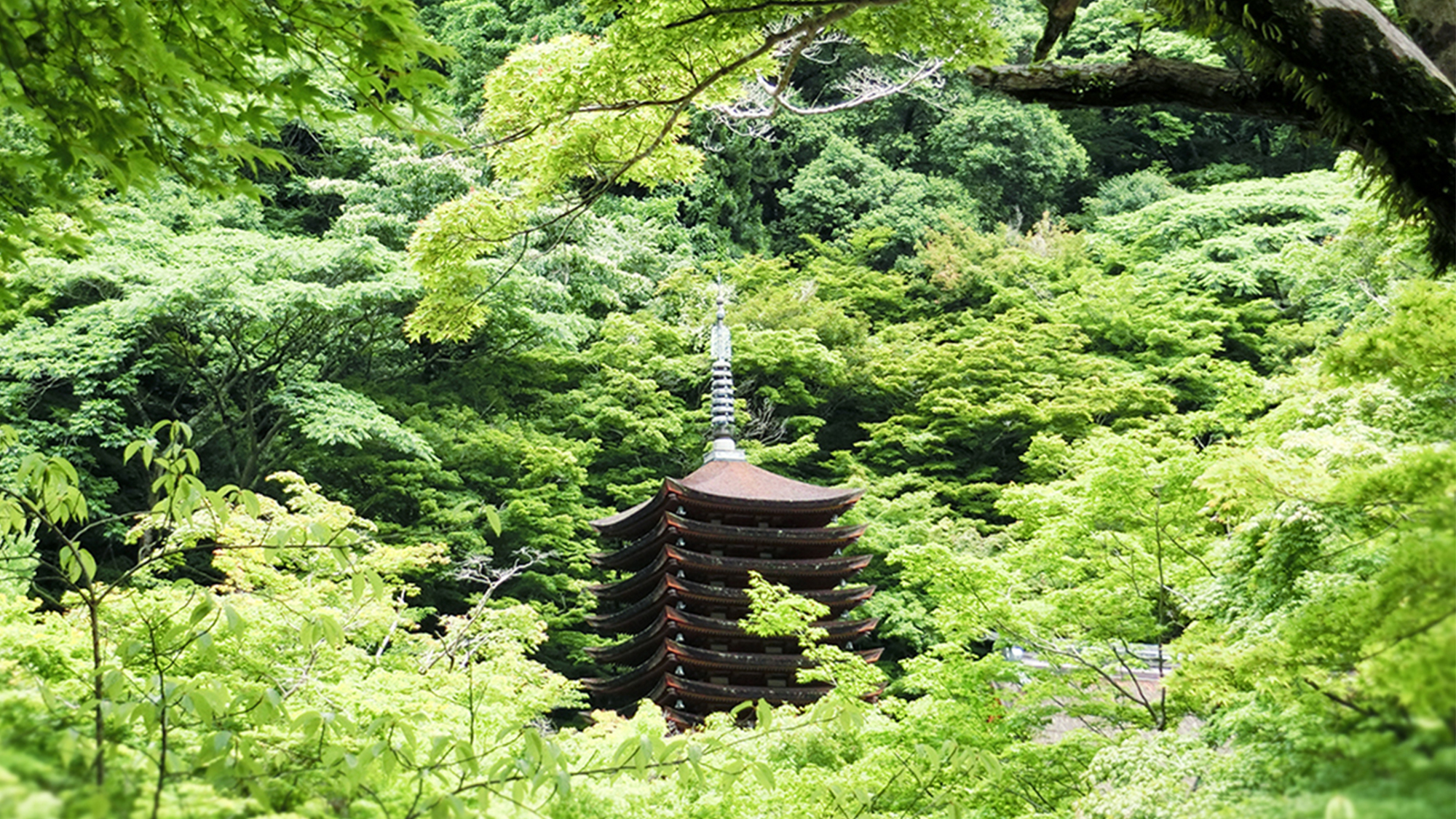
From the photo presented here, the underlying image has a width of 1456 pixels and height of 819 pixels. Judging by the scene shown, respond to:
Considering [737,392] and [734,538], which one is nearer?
[734,538]

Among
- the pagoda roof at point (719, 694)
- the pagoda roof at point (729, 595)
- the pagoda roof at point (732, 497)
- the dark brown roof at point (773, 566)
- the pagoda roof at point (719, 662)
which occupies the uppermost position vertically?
the pagoda roof at point (732, 497)

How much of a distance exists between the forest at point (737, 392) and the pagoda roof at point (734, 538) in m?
1.14

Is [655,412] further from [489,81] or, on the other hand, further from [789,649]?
[489,81]

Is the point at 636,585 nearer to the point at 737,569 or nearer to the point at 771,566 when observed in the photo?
the point at 737,569

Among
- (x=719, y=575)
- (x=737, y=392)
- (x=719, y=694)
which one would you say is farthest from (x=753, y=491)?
(x=737, y=392)

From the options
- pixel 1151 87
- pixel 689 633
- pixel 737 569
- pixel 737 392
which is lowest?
pixel 689 633

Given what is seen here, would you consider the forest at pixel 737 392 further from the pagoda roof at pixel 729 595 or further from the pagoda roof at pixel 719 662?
the pagoda roof at pixel 729 595

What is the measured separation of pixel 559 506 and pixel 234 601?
6.75 m

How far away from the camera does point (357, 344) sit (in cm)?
1295

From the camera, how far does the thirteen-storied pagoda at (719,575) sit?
1019 cm

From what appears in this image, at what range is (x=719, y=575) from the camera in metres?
10.6

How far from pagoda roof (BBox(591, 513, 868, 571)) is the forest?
114 centimetres

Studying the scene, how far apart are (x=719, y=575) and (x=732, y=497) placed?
30.9 inches

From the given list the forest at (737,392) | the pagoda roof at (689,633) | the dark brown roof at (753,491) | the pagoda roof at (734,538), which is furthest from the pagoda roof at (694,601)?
the forest at (737,392)
